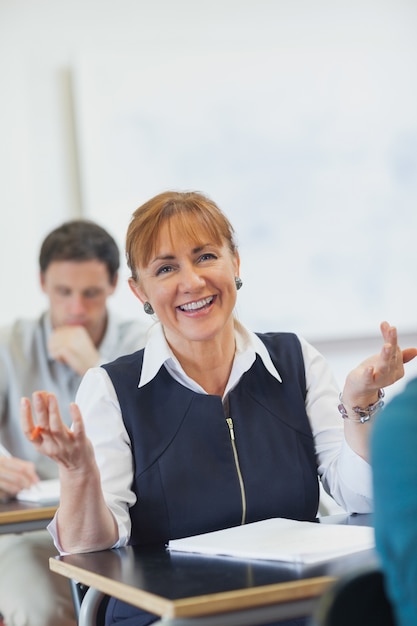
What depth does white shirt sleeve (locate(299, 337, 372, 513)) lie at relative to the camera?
6.68 ft

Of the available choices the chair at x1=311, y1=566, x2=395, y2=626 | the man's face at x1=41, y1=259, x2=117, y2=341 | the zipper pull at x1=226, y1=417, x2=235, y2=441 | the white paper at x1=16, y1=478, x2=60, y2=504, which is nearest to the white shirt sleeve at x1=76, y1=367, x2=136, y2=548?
the zipper pull at x1=226, y1=417, x2=235, y2=441

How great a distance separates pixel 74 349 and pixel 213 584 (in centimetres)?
206

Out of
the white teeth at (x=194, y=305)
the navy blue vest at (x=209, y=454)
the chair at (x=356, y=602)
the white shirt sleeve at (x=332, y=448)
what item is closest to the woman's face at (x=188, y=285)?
the white teeth at (x=194, y=305)

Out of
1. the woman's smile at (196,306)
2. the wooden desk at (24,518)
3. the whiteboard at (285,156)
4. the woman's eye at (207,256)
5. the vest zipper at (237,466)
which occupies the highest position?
the whiteboard at (285,156)

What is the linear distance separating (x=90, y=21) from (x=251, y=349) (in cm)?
224

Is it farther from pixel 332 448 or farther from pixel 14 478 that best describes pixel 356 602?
pixel 14 478

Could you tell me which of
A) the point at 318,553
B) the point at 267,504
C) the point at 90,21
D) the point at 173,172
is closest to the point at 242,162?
the point at 173,172

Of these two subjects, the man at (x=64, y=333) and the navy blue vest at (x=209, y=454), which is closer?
the navy blue vest at (x=209, y=454)

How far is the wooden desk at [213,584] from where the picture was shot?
1317mm

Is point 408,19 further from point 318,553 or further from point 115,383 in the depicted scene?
point 318,553

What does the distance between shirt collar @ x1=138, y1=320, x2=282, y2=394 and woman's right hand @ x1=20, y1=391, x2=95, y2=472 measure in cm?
39

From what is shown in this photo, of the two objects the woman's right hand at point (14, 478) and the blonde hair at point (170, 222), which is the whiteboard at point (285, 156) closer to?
the woman's right hand at point (14, 478)

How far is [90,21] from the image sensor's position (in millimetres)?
3969

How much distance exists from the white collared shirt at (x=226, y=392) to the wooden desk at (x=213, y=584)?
0.97ft
